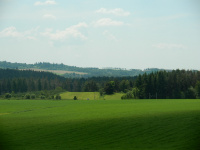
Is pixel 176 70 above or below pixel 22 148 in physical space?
above

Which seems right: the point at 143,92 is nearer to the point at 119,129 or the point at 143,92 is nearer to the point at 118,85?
the point at 118,85

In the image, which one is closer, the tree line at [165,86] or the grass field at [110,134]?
the grass field at [110,134]

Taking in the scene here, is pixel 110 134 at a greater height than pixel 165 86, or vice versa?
pixel 165 86

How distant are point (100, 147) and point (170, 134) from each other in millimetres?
7747

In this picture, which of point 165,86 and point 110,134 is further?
point 165,86

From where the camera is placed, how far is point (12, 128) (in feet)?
120

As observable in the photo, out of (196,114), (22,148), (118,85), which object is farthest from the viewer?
(118,85)

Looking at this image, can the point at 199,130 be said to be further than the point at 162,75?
No

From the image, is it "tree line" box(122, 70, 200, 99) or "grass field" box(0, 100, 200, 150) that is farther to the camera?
"tree line" box(122, 70, 200, 99)

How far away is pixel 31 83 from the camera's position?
199 meters

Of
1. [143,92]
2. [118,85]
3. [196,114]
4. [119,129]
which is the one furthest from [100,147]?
[118,85]

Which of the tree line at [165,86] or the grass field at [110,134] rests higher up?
the tree line at [165,86]

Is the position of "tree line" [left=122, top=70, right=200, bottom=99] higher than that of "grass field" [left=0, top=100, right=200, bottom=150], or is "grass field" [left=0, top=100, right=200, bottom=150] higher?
"tree line" [left=122, top=70, right=200, bottom=99]

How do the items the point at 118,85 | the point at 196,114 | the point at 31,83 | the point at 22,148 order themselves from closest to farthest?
1. the point at 22,148
2. the point at 196,114
3. the point at 118,85
4. the point at 31,83
